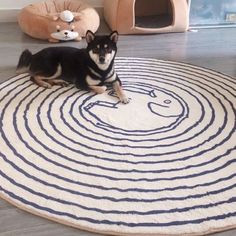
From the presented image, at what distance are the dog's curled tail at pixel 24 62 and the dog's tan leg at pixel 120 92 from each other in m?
0.53

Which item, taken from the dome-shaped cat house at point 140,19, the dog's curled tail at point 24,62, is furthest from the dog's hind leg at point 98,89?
the dome-shaped cat house at point 140,19

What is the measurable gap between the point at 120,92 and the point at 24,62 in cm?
62

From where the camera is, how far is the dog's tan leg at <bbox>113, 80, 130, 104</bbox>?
2075mm

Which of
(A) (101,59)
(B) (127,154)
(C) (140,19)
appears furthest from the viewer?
(C) (140,19)

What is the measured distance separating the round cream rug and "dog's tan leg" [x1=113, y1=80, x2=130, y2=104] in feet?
0.11

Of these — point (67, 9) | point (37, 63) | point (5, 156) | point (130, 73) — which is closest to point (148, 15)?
point (67, 9)

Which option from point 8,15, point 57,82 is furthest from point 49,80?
point 8,15

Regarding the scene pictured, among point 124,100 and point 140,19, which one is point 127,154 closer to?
point 124,100

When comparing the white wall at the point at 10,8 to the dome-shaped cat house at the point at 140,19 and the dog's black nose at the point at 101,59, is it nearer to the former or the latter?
the dome-shaped cat house at the point at 140,19

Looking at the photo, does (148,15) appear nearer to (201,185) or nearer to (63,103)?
(63,103)

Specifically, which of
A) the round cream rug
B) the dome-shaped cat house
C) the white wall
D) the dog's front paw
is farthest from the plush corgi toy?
the dog's front paw

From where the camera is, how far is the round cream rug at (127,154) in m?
1.38

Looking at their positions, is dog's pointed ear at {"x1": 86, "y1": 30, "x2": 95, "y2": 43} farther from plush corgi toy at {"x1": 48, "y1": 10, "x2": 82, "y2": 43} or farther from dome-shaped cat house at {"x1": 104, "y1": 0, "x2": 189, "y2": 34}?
dome-shaped cat house at {"x1": 104, "y1": 0, "x2": 189, "y2": 34}

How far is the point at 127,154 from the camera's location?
1687 millimetres
